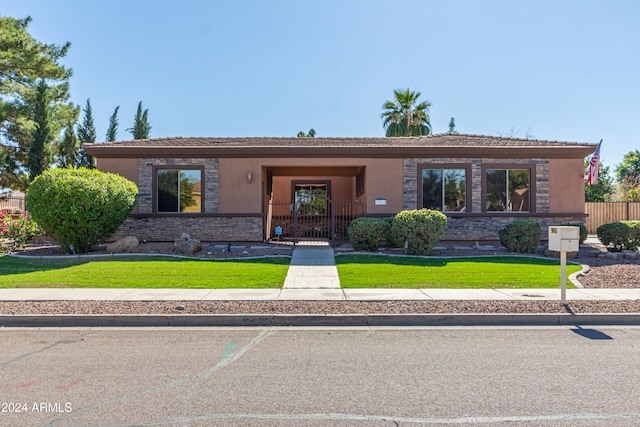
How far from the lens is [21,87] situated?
24.7 metres

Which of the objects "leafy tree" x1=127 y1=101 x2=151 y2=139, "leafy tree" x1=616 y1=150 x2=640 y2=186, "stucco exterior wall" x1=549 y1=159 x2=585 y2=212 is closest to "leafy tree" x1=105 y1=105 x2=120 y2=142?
"leafy tree" x1=127 y1=101 x2=151 y2=139

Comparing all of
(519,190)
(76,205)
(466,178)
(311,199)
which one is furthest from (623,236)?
(76,205)

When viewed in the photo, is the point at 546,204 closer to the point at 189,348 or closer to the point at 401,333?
the point at 401,333

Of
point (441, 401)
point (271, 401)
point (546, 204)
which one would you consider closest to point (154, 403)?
point (271, 401)

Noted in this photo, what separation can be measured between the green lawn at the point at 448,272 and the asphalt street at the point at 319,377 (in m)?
3.34

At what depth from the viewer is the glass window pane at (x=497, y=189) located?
1767 cm

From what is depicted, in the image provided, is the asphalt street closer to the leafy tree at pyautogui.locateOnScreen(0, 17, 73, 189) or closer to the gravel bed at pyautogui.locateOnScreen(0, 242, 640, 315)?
the gravel bed at pyautogui.locateOnScreen(0, 242, 640, 315)

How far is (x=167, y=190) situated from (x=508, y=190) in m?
13.7

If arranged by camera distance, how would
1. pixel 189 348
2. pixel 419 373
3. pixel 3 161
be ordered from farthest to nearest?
pixel 3 161 < pixel 189 348 < pixel 419 373

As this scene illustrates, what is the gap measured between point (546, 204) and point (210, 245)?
13434 millimetres

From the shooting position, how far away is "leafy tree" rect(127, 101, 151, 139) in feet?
111

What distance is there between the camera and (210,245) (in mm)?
16828

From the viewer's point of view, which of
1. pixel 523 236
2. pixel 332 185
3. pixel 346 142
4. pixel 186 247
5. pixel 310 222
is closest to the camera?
pixel 186 247

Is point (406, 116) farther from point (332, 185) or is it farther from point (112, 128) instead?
point (112, 128)
